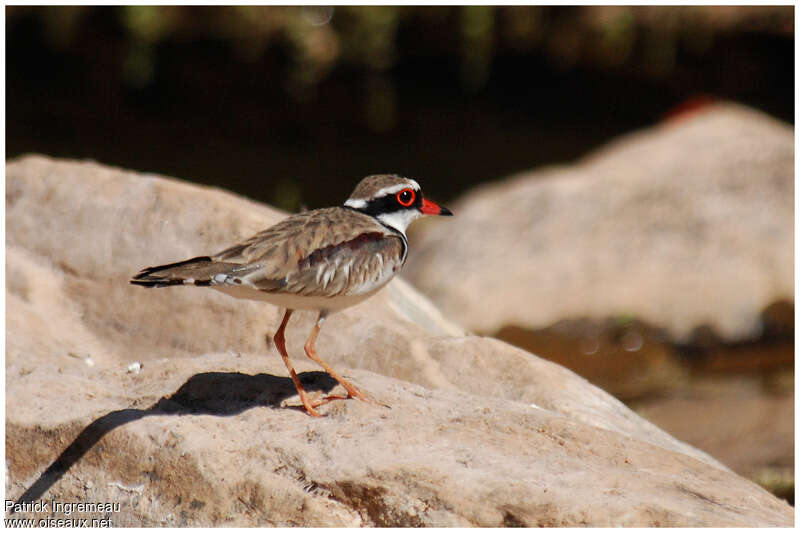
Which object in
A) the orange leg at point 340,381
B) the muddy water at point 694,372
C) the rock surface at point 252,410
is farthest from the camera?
the muddy water at point 694,372

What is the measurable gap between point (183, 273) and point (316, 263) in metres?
0.77

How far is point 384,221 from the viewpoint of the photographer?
271 inches

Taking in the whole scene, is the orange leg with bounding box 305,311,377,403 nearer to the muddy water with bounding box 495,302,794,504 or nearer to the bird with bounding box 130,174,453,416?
the bird with bounding box 130,174,453,416

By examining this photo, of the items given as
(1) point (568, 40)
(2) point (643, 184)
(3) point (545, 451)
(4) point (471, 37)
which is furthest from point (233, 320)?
(1) point (568, 40)

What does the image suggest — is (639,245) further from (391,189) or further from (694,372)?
(391,189)

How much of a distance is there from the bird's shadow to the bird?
7.4 inches

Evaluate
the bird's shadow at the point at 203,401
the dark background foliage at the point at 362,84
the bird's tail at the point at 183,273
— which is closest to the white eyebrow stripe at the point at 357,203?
the bird's shadow at the point at 203,401

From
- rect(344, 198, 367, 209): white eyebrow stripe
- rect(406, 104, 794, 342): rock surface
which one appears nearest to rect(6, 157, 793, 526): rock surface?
rect(344, 198, 367, 209): white eyebrow stripe

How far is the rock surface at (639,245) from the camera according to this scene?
12.0 m

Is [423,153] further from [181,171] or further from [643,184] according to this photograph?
[643,184]

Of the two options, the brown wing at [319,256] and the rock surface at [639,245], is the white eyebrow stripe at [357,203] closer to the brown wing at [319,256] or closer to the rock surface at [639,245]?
the brown wing at [319,256]

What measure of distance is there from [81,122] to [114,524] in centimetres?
1369

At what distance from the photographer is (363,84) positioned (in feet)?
63.0

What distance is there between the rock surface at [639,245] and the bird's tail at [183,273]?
6585 mm
